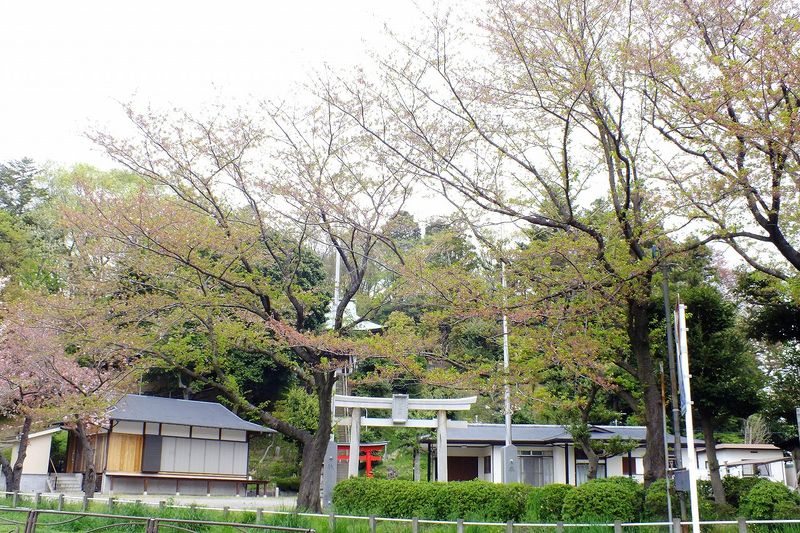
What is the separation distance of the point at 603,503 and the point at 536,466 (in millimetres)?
15092

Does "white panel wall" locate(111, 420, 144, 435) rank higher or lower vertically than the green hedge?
higher

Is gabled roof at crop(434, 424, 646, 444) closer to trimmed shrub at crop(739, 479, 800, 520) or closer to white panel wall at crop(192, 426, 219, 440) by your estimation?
white panel wall at crop(192, 426, 219, 440)

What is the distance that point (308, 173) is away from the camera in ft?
44.8

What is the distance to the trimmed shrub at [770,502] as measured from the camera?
33.9 ft

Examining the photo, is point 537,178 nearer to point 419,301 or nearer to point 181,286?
point 419,301

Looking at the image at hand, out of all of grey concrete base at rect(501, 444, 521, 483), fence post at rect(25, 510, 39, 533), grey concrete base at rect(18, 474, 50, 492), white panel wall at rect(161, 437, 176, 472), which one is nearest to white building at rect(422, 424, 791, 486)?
grey concrete base at rect(501, 444, 521, 483)

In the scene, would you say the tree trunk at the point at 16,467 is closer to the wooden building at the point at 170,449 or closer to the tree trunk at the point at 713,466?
the wooden building at the point at 170,449

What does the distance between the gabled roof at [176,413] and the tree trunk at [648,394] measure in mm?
19089

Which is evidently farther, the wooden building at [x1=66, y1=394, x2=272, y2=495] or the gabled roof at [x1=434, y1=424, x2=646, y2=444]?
the wooden building at [x1=66, y1=394, x2=272, y2=495]

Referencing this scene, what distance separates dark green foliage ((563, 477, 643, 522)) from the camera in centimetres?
1100

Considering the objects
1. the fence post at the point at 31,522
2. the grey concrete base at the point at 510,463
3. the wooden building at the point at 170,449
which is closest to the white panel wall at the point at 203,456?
the wooden building at the point at 170,449

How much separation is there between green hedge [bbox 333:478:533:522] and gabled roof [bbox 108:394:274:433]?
13.1 meters

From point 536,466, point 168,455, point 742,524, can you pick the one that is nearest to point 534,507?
point 742,524

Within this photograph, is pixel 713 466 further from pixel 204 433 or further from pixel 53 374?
pixel 204 433
